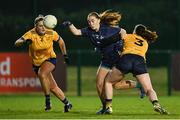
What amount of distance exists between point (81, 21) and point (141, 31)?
12867 millimetres

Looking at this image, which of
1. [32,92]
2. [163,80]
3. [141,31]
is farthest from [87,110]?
[163,80]

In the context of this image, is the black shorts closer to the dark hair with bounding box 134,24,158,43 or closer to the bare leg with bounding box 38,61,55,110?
the dark hair with bounding box 134,24,158,43

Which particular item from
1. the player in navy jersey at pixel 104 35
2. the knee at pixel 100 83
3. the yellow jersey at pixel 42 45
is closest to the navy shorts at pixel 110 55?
the player in navy jersey at pixel 104 35

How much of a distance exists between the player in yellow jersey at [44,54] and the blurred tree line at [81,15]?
11007 millimetres

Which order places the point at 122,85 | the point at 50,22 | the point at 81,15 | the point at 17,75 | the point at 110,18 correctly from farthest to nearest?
the point at 81,15 → the point at 17,75 → the point at 122,85 → the point at 50,22 → the point at 110,18

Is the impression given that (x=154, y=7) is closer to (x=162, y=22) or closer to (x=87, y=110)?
(x=162, y=22)

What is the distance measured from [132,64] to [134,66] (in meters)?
0.05

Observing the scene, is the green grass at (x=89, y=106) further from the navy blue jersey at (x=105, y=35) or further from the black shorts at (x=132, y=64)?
the navy blue jersey at (x=105, y=35)

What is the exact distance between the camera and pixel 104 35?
50.5 feet

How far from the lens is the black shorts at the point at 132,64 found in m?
15.0

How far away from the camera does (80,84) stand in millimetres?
25547

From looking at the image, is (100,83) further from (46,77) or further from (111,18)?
(46,77)

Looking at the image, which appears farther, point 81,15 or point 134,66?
point 81,15

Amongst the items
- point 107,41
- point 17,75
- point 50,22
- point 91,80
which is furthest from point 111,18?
point 91,80
